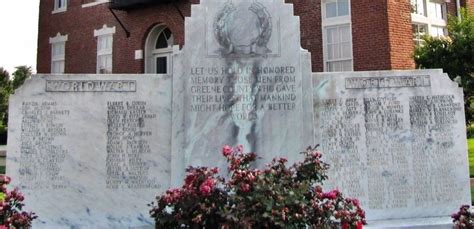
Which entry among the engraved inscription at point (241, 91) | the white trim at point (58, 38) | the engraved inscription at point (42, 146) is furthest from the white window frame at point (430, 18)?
the white trim at point (58, 38)

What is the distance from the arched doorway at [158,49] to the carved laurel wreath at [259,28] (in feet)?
50.0

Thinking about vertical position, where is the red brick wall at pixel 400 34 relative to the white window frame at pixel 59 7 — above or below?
below

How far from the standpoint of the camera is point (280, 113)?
7016 millimetres

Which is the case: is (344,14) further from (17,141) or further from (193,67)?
(17,141)

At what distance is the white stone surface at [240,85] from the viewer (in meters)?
6.94

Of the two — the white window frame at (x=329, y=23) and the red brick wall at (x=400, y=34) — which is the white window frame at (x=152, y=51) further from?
the red brick wall at (x=400, y=34)

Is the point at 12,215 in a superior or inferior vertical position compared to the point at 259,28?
inferior

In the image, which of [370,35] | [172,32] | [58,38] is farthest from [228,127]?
[58,38]

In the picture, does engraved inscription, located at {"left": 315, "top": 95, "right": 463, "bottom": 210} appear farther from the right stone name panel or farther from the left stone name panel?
the left stone name panel

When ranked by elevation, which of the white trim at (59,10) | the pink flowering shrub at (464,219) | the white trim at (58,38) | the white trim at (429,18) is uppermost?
the white trim at (59,10)

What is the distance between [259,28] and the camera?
714cm

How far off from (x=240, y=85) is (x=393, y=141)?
2.43 m

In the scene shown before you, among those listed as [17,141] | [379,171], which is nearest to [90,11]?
[17,141]

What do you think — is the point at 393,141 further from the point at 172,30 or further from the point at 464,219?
the point at 172,30
